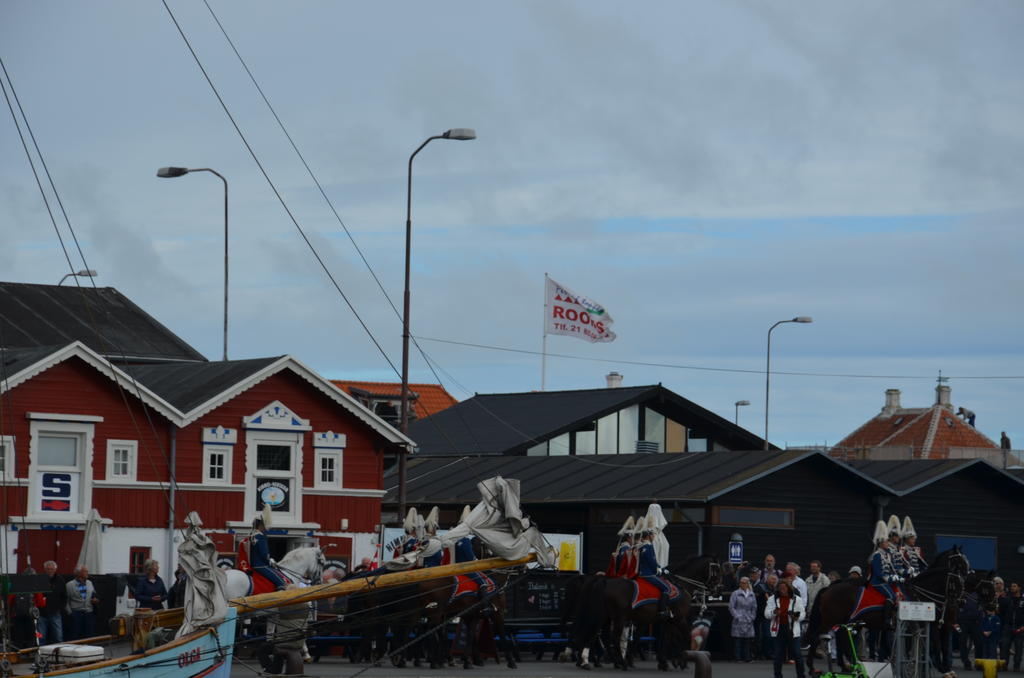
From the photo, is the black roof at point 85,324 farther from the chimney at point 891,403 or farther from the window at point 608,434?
the chimney at point 891,403

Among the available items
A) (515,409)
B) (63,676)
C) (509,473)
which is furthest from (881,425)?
(63,676)

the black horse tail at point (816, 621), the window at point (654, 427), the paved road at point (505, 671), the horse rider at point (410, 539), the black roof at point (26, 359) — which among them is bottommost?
the paved road at point (505, 671)

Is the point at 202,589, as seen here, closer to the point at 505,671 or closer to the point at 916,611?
the point at 505,671

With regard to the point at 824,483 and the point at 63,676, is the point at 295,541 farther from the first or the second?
the point at 63,676

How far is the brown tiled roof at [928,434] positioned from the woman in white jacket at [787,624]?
2254 inches

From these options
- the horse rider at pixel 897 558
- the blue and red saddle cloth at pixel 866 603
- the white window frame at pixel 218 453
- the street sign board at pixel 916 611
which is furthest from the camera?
the white window frame at pixel 218 453

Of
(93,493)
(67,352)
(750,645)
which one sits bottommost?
(750,645)

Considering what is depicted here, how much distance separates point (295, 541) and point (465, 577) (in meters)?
10.4

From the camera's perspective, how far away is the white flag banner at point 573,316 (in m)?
62.3

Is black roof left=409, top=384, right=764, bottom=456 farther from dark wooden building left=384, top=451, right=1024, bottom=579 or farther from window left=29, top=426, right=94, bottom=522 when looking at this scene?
window left=29, top=426, right=94, bottom=522

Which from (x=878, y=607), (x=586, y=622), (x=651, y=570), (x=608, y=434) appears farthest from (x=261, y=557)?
(x=608, y=434)

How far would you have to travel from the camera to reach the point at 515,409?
196 feet

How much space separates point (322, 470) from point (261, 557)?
12.8 m

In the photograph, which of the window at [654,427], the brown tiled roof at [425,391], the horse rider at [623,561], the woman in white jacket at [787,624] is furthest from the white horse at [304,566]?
the brown tiled roof at [425,391]
